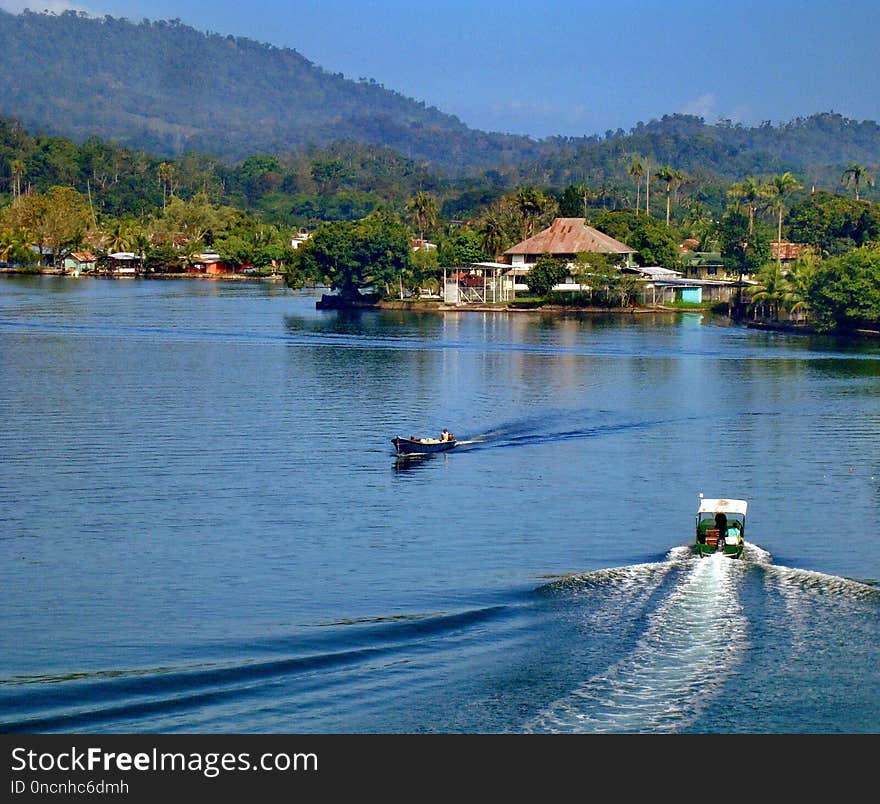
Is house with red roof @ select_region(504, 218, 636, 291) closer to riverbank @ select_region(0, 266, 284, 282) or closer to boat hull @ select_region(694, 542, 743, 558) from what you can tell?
riverbank @ select_region(0, 266, 284, 282)

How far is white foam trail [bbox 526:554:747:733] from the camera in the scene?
15148 mm

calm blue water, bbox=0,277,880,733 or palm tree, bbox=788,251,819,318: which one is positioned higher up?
palm tree, bbox=788,251,819,318

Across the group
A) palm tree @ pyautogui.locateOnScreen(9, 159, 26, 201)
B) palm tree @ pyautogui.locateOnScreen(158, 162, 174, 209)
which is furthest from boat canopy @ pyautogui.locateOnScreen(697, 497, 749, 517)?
palm tree @ pyautogui.locateOnScreen(158, 162, 174, 209)

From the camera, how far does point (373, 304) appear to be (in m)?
84.1

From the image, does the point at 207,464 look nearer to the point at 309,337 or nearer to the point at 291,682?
the point at 291,682

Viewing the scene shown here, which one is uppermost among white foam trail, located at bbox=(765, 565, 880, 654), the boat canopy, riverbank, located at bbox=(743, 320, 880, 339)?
riverbank, located at bbox=(743, 320, 880, 339)

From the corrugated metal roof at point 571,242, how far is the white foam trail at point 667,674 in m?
67.9

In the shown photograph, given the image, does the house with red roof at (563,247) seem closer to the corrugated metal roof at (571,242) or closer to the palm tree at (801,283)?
the corrugated metal roof at (571,242)

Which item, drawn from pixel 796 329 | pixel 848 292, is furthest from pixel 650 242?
pixel 848 292

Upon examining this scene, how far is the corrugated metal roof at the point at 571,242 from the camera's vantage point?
87250 millimetres

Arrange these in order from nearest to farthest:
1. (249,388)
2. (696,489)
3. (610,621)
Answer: (610,621) < (696,489) < (249,388)

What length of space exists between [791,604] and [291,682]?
754cm

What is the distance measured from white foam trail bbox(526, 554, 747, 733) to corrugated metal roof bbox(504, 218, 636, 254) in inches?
2672
